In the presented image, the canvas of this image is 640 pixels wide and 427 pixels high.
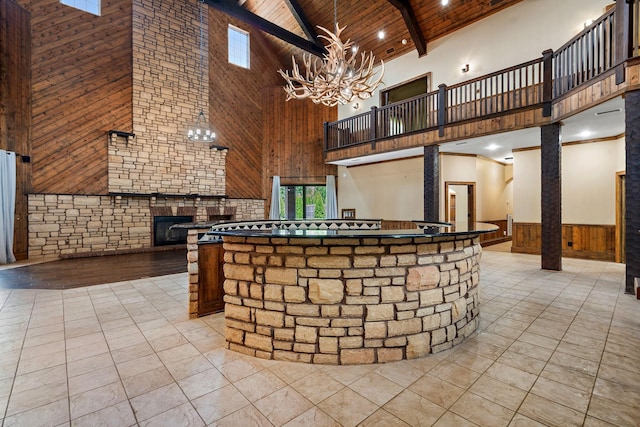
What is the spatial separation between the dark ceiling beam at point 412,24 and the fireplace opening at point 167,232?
8298mm

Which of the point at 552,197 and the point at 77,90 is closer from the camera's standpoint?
the point at 552,197

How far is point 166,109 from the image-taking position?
809 centimetres

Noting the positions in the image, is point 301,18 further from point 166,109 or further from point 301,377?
point 301,377

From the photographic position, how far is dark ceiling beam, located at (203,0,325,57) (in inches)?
271

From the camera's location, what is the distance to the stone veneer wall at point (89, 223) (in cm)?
651

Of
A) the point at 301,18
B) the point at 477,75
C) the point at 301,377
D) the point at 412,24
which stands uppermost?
the point at 301,18

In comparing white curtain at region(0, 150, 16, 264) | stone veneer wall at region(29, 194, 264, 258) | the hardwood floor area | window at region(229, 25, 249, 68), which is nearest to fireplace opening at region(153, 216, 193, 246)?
stone veneer wall at region(29, 194, 264, 258)

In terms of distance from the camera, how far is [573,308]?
3314mm

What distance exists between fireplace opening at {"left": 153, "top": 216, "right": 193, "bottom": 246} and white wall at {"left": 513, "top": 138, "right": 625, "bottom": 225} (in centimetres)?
982

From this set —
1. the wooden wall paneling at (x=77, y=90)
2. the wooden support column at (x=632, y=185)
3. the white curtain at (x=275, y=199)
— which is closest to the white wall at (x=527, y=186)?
the wooden support column at (x=632, y=185)

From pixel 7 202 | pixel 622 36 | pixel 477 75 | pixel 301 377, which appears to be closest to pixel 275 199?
pixel 7 202

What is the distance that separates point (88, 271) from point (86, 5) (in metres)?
6.75

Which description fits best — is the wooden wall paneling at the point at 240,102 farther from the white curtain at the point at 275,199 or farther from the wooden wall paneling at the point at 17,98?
the wooden wall paneling at the point at 17,98

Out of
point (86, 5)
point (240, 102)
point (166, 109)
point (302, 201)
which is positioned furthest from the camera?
point (302, 201)
